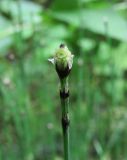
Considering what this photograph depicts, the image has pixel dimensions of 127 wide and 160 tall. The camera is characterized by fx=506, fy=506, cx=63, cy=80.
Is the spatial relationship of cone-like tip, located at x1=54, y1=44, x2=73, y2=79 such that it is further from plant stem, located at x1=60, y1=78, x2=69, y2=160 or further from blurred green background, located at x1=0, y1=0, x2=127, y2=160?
blurred green background, located at x1=0, y1=0, x2=127, y2=160

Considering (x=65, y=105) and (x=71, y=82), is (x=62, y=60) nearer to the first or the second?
(x=65, y=105)

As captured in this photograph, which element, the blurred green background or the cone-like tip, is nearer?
A: the cone-like tip

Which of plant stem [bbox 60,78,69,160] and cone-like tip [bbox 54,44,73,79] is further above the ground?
cone-like tip [bbox 54,44,73,79]

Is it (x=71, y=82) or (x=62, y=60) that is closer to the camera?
(x=62, y=60)

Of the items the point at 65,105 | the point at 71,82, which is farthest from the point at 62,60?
the point at 71,82

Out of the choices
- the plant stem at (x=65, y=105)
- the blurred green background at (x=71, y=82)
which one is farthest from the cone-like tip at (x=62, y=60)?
the blurred green background at (x=71, y=82)

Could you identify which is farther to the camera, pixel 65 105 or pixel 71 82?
pixel 71 82

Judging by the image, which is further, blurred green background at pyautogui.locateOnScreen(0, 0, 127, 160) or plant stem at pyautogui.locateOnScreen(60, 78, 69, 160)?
blurred green background at pyautogui.locateOnScreen(0, 0, 127, 160)

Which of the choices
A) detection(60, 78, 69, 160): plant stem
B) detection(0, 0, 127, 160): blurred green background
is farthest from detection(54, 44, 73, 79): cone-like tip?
detection(0, 0, 127, 160): blurred green background

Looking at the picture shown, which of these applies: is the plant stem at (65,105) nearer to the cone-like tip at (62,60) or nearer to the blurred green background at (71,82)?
the cone-like tip at (62,60)

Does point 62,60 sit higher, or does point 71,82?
point 62,60
